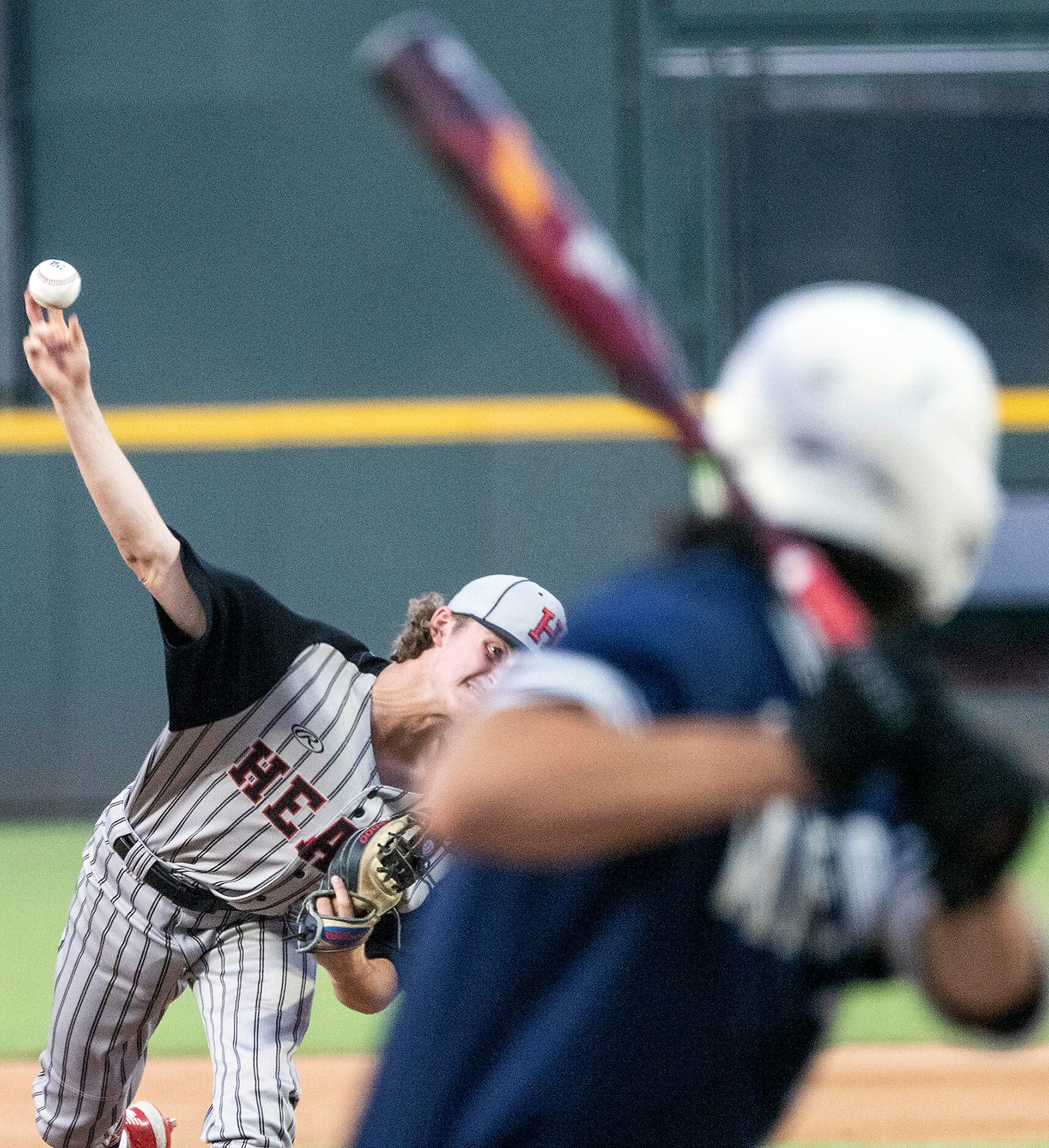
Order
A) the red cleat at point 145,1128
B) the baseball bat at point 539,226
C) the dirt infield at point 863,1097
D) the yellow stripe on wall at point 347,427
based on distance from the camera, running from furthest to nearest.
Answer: the yellow stripe on wall at point 347,427 → the dirt infield at point 863,1097 → the red cleat at point 145,1128 → the baseball bat at point 539,226

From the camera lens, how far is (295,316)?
32.6ft

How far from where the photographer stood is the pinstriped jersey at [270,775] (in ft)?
11.6

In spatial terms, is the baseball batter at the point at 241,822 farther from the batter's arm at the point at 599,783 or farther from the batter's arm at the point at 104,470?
the batter's arm at the point at 599,783

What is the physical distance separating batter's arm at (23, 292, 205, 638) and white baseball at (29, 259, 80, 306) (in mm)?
280

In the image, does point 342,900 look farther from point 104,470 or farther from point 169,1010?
point 169,1010

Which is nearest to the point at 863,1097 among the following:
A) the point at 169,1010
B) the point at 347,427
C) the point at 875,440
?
the point at 169,1010

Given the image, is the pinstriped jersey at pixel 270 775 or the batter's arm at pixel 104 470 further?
the pinstriped jersey at pixel 270 775

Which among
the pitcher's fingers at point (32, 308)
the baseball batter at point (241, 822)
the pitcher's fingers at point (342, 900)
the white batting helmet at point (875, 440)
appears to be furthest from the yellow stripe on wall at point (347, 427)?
the white batting helmet at point (875, 440)

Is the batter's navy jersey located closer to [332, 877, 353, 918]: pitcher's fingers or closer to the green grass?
[332, 877, 353, 918]: pitcher's fingers

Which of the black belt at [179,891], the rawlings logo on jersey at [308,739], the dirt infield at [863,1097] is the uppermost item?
the rawlings logo on jersey at [308,739]

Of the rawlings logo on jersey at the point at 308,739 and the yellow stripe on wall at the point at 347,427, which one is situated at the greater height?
the rawlings logo on jersey at the point at 308,739

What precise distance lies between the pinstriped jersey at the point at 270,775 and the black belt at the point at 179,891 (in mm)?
21

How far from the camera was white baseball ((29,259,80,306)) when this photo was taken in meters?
3.54

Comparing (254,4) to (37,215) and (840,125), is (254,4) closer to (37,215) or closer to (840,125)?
(37,215)
